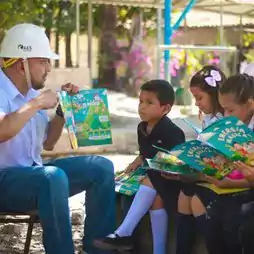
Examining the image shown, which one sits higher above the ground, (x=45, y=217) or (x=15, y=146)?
(x=15, y=146)

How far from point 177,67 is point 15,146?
9641 millimetres

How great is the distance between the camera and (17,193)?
3.23 metres

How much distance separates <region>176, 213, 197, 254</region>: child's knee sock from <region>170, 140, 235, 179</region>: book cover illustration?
0.27m

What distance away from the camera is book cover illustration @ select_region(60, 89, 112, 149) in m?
3.62

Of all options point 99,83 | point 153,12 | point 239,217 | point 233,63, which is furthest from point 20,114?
point 99,83

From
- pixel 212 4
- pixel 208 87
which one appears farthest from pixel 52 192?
pixel 212 4

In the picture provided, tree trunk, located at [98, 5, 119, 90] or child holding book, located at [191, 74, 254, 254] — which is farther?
tree trunk, located at [98, 5, 119, 90]

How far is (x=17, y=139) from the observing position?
3426mm

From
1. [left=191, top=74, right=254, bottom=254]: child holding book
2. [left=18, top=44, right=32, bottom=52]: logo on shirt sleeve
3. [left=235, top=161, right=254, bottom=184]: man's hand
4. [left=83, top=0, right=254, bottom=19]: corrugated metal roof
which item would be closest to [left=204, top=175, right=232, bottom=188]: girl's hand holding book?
[left=191, top=74, right=254, bottom=254]: child holding book

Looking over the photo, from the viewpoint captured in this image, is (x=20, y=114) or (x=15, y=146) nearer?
(x=20, y=114)

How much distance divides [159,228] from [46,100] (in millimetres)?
880

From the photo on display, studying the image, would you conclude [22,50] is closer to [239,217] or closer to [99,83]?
[239,217]

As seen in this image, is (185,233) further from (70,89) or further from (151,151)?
(70,89)

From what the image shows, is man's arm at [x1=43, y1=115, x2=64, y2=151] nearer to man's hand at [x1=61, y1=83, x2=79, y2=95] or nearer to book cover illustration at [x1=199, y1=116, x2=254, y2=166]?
man's hand at [x1=61, y1=83, x2=79, y2=95]
